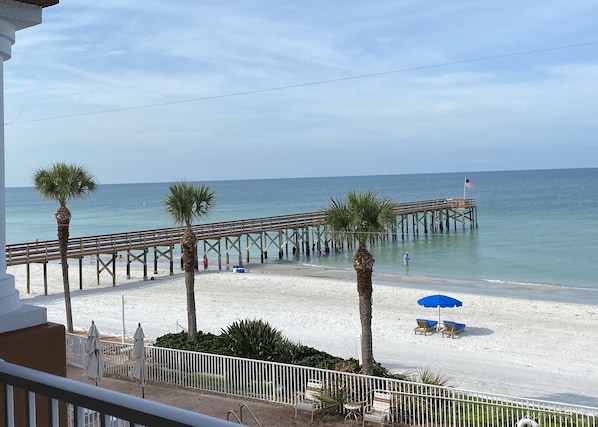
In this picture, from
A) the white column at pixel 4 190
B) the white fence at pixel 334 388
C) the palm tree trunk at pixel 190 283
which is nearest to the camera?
the white column at pixel 4 190

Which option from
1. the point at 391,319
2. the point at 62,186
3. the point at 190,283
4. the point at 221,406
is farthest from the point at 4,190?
the point at 391,319

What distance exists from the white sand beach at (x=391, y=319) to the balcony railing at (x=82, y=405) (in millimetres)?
13493

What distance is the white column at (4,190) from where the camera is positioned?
8.06 ft

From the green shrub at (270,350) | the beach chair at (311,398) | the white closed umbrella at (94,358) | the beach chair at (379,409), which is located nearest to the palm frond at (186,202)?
the green shrub at (270,350)

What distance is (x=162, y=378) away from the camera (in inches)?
523

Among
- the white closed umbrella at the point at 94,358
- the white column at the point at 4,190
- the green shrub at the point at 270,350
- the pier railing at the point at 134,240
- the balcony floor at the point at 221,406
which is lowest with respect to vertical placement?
the balcony floor at the point at 221,406

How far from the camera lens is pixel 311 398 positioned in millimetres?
11258

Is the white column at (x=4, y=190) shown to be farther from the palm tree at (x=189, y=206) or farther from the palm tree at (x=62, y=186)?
the palm tree at (x=62, y=186)

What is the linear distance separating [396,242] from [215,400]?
44.2 meters

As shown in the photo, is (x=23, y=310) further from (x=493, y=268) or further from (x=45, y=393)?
(x=493, y=268)

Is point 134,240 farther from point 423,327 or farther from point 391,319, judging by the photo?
point 423,327

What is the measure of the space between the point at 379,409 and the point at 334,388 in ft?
3.15

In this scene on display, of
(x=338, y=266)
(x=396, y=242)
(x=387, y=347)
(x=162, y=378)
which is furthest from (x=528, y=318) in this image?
(x=396, y=242)

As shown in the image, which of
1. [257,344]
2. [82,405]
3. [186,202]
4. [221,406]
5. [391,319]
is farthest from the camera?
[391,319]
